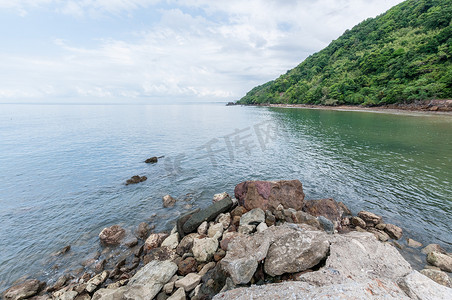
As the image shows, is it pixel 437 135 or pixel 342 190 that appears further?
pixel 437 135

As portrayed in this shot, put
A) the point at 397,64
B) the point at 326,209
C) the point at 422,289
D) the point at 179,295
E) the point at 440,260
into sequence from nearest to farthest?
the point at 422,289, the point at 179,295, the point at 440,260, the point at 326,209, the point at 397,64

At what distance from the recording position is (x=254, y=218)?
422 inches

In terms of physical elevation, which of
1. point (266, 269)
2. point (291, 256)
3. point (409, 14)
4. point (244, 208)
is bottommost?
point (244, 208)

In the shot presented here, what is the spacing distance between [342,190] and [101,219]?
19681mm

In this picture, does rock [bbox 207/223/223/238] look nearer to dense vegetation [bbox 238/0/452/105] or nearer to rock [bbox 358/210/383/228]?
rock [bbox 358/210/383/228]

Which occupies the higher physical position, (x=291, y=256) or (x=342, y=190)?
(x=291, y=256)

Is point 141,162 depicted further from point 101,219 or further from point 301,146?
point 301,146

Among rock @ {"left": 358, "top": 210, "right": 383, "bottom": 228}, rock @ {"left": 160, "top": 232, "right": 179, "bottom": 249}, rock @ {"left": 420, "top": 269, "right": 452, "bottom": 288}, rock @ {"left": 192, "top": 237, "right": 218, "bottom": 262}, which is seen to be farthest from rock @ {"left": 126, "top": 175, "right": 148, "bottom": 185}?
rock @ {"left": 420, "top": 269, "right": 452, "bottom": 288}

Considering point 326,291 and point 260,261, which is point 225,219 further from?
point 326,291

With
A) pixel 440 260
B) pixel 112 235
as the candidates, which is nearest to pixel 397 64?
pixel 440 260

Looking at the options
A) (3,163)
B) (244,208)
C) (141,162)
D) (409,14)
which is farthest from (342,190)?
(409,14)

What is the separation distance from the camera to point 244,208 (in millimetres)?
12414

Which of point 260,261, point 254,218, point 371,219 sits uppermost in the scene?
point 260,261

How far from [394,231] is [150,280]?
13094 millimetres
